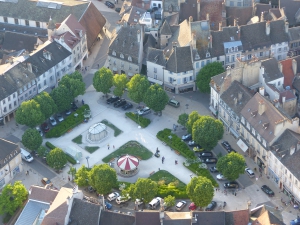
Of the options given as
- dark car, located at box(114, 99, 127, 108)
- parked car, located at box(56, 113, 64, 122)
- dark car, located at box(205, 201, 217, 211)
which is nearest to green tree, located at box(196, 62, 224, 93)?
dark car, located at box(114, 99, 127, 108)

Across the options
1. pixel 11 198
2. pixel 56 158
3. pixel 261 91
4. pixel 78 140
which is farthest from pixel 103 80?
pixel 11 198

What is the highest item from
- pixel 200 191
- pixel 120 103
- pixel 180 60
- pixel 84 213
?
pixel 180 60

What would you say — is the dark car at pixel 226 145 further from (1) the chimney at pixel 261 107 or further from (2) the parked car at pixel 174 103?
(2) the parked car at pixel 174 103

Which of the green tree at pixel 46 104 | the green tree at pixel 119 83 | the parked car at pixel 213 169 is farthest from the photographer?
the green tree at pixel 119 83

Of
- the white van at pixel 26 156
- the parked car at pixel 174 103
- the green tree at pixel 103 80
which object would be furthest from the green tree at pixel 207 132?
the white van at pixel 26 156

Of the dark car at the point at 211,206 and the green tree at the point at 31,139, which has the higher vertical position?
the green tree at the point at 31,139

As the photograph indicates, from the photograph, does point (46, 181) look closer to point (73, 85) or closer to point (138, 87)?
point (73, 85)
